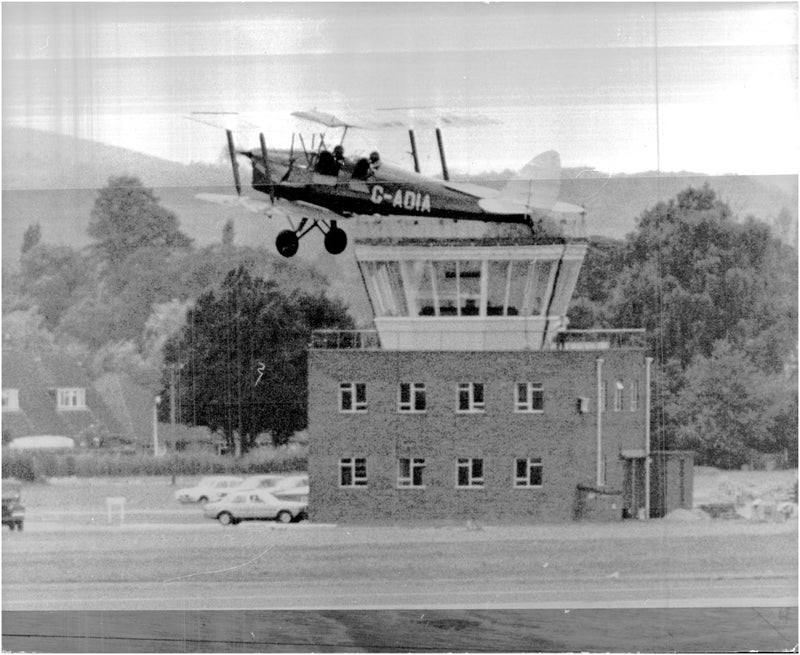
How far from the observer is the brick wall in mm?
6254

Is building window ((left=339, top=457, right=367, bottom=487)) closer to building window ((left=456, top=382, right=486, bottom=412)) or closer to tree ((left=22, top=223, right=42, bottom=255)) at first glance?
building window ((left=456, top=382, right=486, bottom=412))

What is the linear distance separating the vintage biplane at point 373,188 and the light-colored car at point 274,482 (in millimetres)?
1071

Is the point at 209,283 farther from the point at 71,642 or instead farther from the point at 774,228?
the point at 774,228

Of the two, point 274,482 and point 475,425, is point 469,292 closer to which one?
point 475,425

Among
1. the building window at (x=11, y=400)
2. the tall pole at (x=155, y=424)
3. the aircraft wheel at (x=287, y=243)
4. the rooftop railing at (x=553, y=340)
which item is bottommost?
the tall pole at (x=155, y=424)

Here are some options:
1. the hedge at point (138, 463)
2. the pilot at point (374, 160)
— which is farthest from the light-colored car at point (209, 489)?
the pilot at point (374, 160)

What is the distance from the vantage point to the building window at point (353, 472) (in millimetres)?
6277

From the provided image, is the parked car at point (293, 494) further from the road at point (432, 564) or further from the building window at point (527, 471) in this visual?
the building window at point (527, 471)

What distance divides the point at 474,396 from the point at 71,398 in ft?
6.25

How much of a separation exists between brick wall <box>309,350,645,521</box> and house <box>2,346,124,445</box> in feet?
3.35

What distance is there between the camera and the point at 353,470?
20.6 feet

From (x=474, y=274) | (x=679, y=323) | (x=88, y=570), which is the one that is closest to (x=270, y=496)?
(x=88, y=570)

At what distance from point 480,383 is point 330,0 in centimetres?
192

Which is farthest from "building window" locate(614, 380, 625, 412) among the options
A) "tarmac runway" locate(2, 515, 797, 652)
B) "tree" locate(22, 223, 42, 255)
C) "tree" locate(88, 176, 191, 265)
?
"tree" locate(22, 223, 42, 255)
